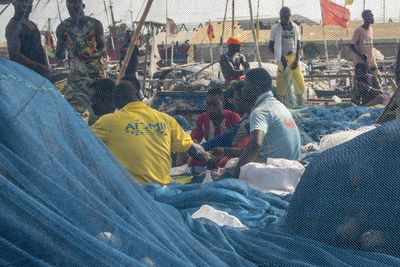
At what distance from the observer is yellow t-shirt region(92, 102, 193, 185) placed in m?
3.06

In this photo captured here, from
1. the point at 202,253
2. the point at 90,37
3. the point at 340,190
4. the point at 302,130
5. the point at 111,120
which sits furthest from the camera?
the point at 302,130

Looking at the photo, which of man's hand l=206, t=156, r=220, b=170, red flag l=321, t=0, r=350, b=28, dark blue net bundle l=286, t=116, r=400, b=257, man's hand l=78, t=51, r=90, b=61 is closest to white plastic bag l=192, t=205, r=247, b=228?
dark blue net bundle l=286, t=116, r=400, b=257

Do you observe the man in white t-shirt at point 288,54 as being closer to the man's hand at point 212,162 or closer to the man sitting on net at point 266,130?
the man sitting on net at point 266,130

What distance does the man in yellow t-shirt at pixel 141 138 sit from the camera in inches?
120

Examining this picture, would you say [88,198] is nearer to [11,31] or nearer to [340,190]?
[340,190]

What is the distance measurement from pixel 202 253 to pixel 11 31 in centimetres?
153

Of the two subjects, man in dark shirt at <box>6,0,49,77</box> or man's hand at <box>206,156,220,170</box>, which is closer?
man in dark shirt at <box>6,0,49,77</box>

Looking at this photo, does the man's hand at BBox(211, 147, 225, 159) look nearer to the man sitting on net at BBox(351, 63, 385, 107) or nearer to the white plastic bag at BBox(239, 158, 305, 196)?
the white plastic bag at BBox(239, 158, 305, 196)

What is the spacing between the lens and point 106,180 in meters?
1.78

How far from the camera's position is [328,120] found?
19.7 ft

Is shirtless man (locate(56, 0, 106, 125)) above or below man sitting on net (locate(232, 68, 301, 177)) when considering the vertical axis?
above

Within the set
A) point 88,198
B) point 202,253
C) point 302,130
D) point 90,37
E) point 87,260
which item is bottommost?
point 302,130

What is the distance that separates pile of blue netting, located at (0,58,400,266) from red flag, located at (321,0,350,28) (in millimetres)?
6708

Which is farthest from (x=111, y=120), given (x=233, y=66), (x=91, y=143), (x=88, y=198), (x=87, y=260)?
(x=233, y=66)
